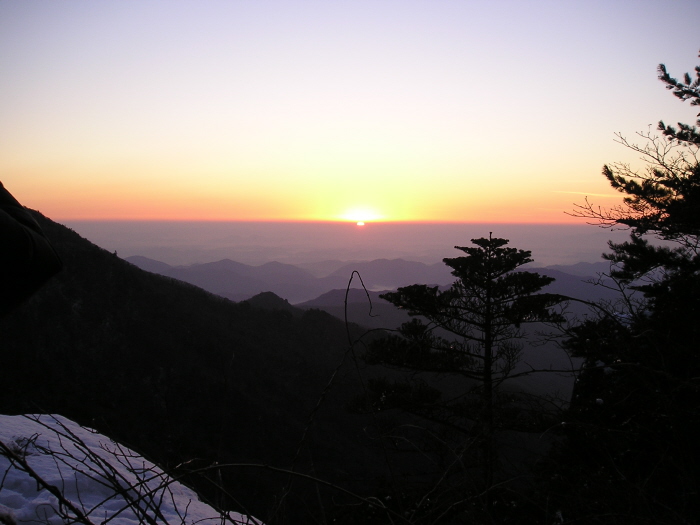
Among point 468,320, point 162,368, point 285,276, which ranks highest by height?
point 468,320

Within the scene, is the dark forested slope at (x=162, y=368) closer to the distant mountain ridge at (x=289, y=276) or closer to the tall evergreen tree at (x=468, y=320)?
the tall evergreen tree at (x=468, y=320)

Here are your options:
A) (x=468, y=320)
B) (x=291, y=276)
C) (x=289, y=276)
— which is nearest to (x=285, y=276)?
(x=289, y=276)

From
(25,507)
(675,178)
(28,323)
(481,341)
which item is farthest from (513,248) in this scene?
(28,323)

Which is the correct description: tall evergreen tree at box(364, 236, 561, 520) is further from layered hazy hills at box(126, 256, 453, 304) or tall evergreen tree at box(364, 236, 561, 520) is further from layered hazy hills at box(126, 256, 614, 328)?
layered hazy hills at box(126, 256, 453, 304)

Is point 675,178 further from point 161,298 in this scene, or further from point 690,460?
point 161,298

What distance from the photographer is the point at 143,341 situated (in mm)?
23109

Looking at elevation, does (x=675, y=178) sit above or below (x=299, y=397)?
above

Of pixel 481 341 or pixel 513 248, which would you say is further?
pixel 513 248

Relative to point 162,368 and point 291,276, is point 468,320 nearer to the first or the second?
point 162,368

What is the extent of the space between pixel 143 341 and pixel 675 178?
2496cm

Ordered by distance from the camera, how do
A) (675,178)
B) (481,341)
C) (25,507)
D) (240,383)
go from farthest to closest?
1. (240,383)
2. (481,341)
3. (675,178)
4. (25,507)

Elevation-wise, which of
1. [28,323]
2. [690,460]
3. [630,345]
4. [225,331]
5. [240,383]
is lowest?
[240,383]

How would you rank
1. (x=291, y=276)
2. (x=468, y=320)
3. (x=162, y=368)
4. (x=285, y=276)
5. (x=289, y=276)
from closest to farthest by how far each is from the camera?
1. (x=468, y=320)
2. (x=162, y=368)
3. (x=291, y=276)
4. (x=285, y=276)
5. (x=289, y=276)

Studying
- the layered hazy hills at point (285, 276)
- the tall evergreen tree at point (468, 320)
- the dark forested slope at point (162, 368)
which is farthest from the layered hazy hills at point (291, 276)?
the tall evergreen tree at point (468, 320)
